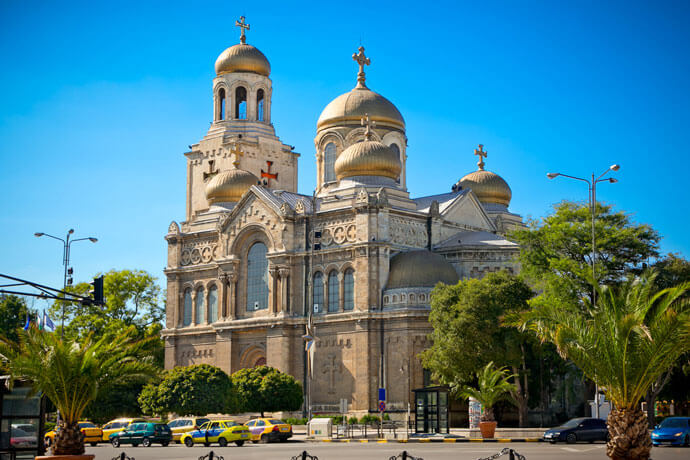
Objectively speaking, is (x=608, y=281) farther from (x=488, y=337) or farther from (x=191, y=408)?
(x=191, y=408)

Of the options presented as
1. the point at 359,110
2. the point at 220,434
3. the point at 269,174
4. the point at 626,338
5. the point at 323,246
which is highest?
the point at 359,110

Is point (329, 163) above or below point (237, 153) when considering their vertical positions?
below

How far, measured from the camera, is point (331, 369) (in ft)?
205

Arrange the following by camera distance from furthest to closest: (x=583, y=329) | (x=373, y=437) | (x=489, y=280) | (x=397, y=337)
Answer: (x=397, y=337)
(x=489, y=280)
(x=373, y=437)
(x=583, y=329)

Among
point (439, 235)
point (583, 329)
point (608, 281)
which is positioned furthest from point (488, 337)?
point (583, 329)

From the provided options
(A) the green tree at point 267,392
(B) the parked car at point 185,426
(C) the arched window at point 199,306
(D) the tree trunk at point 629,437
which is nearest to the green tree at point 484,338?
(A) the green tree at point 267,392

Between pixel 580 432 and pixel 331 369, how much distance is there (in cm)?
2473


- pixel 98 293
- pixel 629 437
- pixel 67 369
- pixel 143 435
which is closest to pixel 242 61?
pixel 143 435

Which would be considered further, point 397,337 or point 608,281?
point 397,337

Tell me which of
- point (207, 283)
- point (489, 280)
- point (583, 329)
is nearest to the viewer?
point (583, 329)

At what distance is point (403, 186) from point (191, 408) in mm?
27331

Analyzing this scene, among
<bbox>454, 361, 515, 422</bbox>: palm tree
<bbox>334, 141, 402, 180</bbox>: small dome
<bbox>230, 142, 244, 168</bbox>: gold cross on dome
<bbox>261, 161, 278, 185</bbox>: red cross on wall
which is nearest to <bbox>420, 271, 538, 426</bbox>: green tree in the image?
<bbox>454, 361, 515, 422</bbox>: palm tree

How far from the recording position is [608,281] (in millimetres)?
50344

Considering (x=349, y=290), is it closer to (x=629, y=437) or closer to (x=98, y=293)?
(x=98, y=293)
